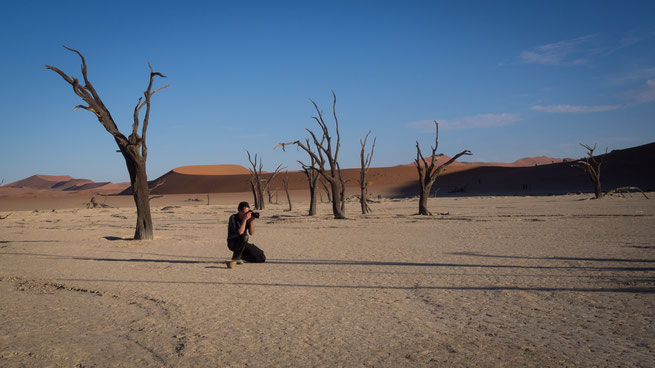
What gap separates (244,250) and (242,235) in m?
0.35

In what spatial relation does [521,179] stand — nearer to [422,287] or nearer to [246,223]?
[246,223]

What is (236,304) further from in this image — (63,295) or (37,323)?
(63,295)

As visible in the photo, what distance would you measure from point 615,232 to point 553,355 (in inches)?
405

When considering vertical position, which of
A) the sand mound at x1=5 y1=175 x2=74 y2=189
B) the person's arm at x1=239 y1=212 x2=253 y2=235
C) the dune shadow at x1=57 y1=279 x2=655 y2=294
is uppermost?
the sand mound at x1=5 y1=175 x2=74 y2=189

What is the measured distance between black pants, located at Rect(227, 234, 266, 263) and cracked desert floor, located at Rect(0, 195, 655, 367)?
0.20m

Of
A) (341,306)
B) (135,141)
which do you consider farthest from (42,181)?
(341,306)

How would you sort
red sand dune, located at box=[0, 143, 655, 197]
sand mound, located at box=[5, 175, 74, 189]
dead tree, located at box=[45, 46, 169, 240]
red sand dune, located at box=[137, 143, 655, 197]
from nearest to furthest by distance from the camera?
dead tree, located at box=[45, 46, 169, 240], red sand dune, located at box=[137, 143, 655, 197], red sand dune, located at box=[0, 143, 655, 197], sand mound, located at box=[5, 175, 74, 189]

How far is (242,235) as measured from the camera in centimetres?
873

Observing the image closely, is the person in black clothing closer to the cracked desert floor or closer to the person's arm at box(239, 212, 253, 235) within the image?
the person's arm at box(239, 212, 253, 235)

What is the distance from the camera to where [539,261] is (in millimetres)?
8328

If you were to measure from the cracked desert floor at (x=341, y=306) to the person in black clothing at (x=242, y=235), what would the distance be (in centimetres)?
23

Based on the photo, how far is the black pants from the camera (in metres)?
8.80

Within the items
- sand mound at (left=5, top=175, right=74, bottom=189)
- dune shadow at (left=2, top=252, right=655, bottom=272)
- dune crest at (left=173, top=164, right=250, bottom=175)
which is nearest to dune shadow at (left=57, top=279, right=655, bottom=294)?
dune shadow at (left=2, top=252, right=655, bottom=272)

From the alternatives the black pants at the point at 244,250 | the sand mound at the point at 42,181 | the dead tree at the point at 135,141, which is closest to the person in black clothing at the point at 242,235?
the black pants at the point at 244,250
